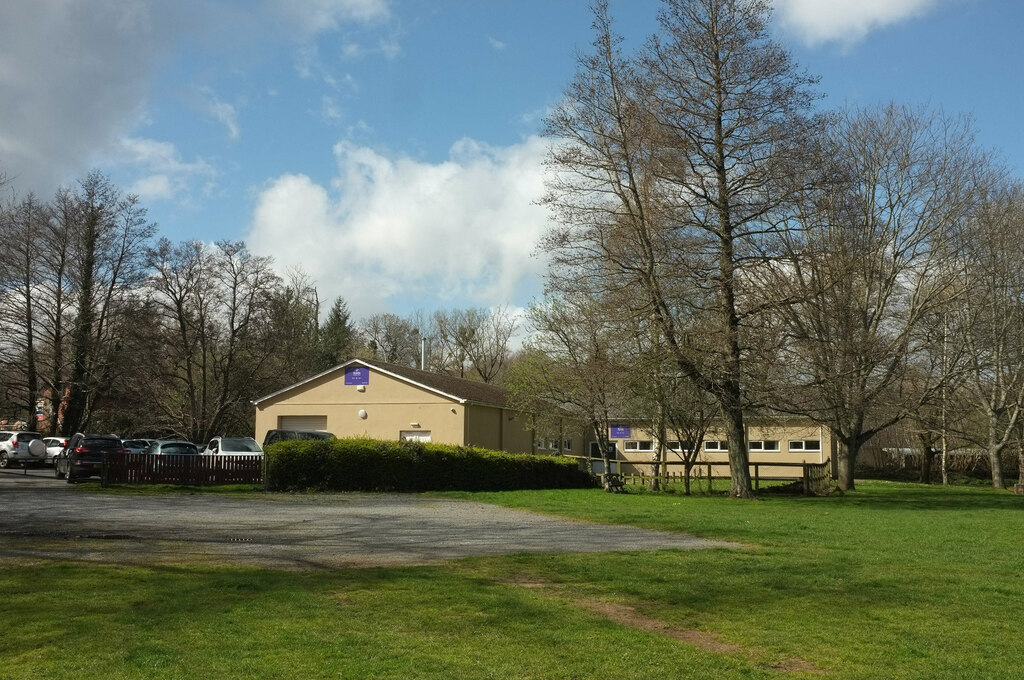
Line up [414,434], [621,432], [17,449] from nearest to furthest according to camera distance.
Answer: [17,449], [621,432], [414,434]

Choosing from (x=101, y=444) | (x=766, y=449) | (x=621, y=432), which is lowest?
(x=766, y=449)

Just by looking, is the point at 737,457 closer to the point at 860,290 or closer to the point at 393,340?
the point at 860,290

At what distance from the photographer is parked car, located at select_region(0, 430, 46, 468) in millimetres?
38188

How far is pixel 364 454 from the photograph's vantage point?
88.5 feet

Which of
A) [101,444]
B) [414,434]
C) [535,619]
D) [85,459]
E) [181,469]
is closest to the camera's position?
[535,619]

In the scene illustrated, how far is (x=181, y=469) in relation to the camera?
1093 inches

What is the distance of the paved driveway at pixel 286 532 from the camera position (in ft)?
36.9

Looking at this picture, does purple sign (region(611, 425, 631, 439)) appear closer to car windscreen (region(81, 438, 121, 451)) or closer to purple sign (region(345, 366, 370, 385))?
purple sign (region(345, 366, 370, 385))

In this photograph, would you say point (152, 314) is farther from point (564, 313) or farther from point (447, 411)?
point (564, 313)

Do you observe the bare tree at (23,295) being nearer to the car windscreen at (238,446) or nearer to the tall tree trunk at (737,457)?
the car windscreen at (238,446)

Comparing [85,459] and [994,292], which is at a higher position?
[994,292]

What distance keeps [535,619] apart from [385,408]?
110 feet

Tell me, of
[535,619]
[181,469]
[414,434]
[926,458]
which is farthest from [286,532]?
[926,458]

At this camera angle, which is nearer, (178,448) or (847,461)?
(847,461)
